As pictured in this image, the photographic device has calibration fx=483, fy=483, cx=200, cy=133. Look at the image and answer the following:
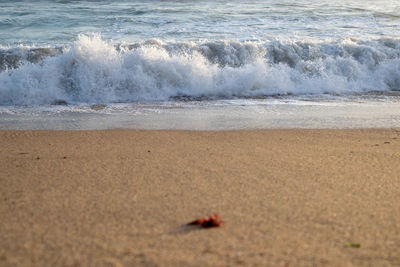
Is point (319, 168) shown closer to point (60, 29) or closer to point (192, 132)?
point (192, 132)

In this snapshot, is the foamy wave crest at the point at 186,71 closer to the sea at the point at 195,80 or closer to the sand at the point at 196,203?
the sea at the point at 195,80

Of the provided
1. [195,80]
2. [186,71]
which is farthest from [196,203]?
[186,71]

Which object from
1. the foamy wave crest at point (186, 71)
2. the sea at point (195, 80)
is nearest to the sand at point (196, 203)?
the sea at point (195, 80)

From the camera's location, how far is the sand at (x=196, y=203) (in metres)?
2.55

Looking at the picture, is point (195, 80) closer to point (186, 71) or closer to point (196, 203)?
point (186, 71)

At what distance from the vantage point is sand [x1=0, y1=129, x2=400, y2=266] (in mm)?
2551

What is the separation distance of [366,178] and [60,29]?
1152 cm

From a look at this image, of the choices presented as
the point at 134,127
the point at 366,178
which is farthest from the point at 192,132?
the point at 366,178

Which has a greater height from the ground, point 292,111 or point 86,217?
point 86,217

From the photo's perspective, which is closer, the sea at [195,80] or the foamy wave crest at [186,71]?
the sea at [195,80]

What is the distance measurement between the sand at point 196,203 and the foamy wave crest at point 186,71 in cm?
336

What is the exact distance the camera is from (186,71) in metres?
9.17

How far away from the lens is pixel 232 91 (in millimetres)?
8781

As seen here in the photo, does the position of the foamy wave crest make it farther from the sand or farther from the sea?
the sand
